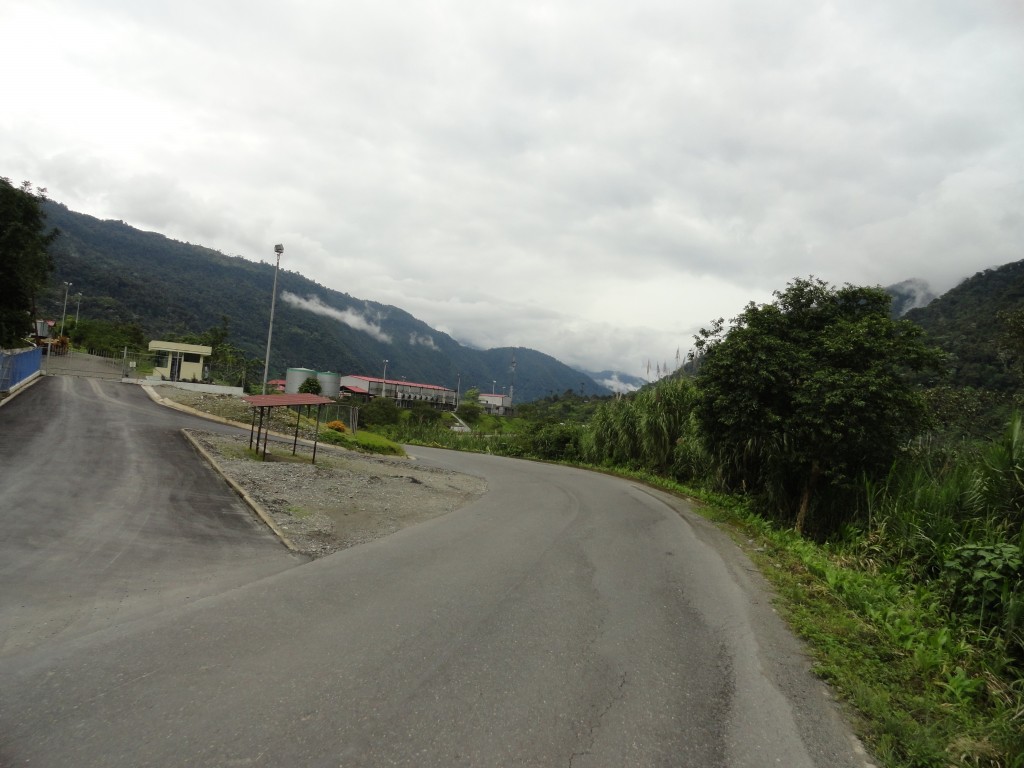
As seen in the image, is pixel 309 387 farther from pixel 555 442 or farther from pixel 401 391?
pixel 401 391

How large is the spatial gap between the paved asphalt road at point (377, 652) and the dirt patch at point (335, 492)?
2.00 ft

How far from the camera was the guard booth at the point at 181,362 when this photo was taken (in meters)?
37.9

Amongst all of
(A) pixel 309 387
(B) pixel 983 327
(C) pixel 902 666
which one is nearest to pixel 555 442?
(C) pixel 902 666

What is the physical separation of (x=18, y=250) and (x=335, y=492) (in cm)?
1661


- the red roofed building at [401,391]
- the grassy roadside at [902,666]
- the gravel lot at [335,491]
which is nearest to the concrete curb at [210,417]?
the gravel lot at [335,491]

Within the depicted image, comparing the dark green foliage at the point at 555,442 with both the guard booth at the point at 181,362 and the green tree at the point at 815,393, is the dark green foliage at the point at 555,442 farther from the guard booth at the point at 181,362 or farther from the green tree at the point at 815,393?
the guard booth at the point at 181,362

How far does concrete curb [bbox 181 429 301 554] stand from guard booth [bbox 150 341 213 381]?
2837 cm

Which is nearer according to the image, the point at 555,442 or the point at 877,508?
the point at 877,508

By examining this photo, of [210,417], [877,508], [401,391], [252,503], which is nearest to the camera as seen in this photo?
[252,503]

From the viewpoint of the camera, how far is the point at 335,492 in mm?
11055

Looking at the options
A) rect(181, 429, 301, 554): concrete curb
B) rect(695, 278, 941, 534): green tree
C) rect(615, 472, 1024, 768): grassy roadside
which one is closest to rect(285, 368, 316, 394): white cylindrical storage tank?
rect(181, 429, 301, 554): concrete curb

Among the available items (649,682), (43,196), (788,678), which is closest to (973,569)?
(788,678)

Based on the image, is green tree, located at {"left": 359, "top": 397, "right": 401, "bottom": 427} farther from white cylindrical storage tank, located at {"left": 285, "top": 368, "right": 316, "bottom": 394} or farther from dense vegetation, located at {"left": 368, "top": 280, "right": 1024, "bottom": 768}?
dense vegetation, located at {"left": 368, "top": 280, "right": 1024, "bottom": 768}

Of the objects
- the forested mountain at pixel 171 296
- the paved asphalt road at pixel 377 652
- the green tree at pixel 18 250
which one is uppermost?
the forested mountain at pixel 171 296
